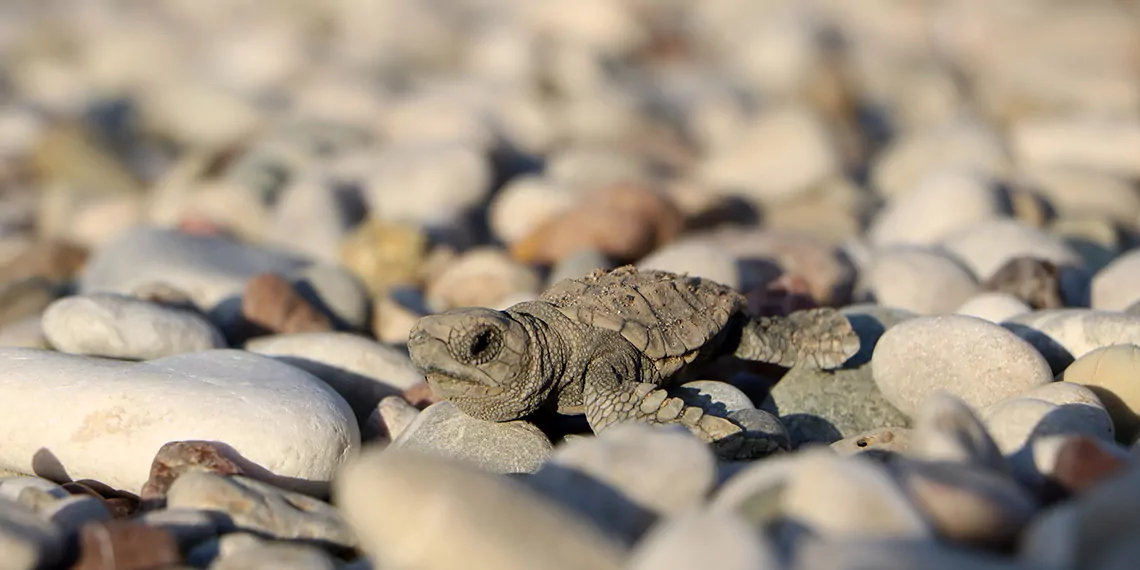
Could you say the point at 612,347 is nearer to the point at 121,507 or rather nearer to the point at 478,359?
the point at 478,359

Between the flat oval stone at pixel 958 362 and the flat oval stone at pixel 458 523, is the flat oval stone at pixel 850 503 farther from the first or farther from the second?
the flat oval stone at pixel 958 362

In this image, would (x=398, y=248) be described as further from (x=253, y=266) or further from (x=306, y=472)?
(x=306, y=472)

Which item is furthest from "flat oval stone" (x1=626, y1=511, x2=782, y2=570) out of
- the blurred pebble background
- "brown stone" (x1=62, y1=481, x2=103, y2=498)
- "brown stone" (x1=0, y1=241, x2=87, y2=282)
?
"brown stone" (x1=0, y1=241, x2=87, y2=282)

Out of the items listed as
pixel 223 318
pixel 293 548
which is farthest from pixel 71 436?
pixel 223 318

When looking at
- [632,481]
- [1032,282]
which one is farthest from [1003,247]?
[632,481]

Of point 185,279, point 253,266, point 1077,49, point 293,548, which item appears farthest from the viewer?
point 1077,49

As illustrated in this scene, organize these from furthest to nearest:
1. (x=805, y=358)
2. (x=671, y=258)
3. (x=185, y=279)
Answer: (x=185, y=279) < (x=671, y=258) < (x=805, y=358)
